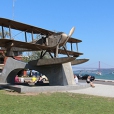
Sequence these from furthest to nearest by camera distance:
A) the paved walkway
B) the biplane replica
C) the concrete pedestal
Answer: the concrete pedestal, the biplane replica, the paved walkway

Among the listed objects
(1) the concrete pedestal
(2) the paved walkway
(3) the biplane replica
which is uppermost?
(3) the biplane replica

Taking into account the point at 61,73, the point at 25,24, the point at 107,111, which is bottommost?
the point at 107,111

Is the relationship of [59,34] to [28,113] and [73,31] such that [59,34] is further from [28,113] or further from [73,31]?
[28,113]

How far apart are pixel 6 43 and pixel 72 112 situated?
1315cm

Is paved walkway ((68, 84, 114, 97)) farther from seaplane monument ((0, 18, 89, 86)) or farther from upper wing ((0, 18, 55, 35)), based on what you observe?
upper wing ((0, 18, 55, 35))

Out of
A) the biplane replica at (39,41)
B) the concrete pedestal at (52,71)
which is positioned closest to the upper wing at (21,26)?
the biplane replica at (39,41)

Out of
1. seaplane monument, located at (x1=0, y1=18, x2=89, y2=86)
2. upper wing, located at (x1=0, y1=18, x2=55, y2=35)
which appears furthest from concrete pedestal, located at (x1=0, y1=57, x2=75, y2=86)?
upper wing, located at (x1=0, y1=18, x2=55, y2=35)

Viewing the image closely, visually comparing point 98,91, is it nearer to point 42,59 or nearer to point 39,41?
point 42,59

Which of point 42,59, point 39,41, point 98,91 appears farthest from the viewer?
point 39,41

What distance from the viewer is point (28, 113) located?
854 centimetres

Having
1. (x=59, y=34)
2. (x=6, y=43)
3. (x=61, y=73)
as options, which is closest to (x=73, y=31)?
(x=59, y=34)

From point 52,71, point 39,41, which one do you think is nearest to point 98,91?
point 52,71

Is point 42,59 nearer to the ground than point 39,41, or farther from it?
nearer to the ground

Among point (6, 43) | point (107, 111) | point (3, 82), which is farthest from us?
point (3, 82)
